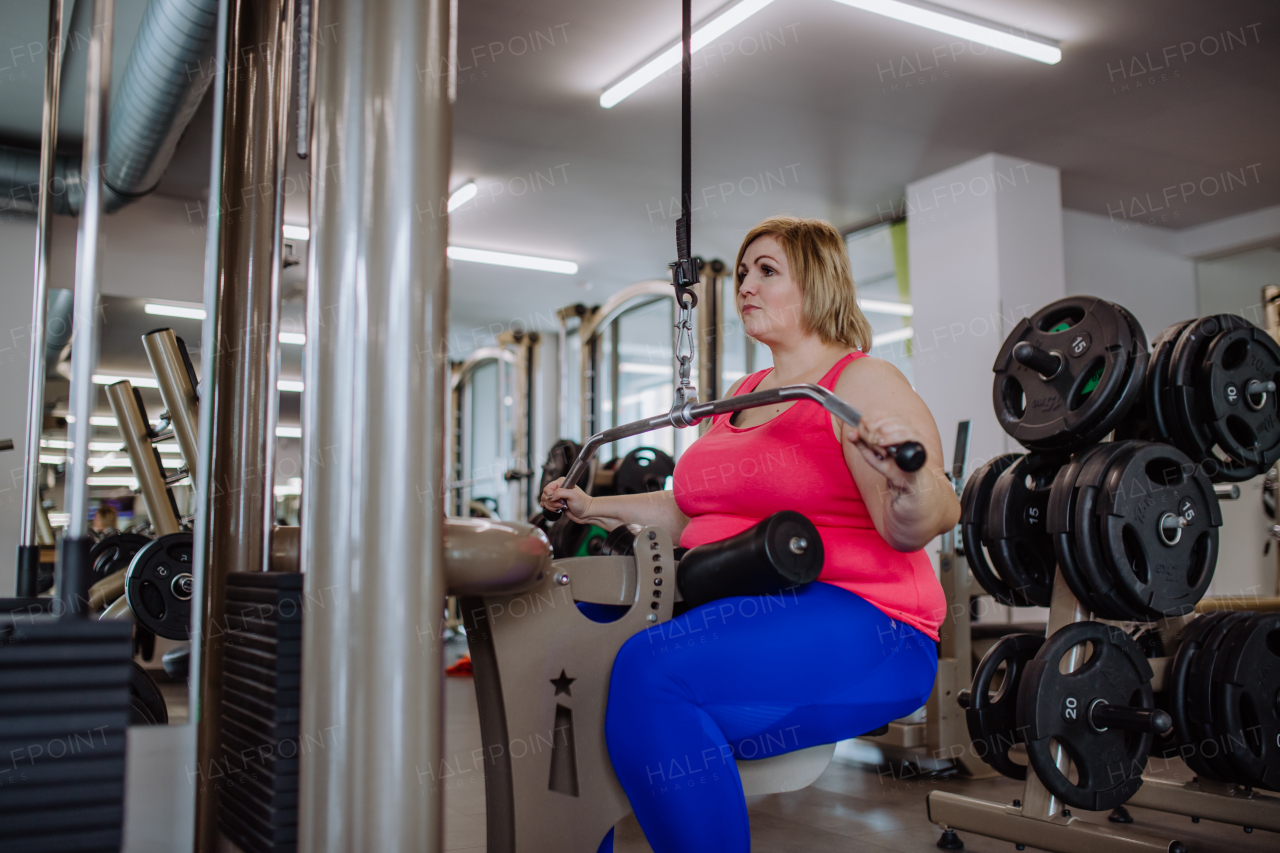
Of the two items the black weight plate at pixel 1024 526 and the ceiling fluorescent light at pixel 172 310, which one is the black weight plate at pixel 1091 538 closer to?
the black weight plate at pixel 1024 526

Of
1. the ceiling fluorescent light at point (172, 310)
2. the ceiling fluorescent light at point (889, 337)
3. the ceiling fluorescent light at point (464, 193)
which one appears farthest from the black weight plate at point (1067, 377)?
the ceiling fluorescent light at point (889, 337)

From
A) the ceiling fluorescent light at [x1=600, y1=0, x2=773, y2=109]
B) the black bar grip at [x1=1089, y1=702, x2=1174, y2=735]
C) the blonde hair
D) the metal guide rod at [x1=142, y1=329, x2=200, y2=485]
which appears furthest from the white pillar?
the metal guide rod at [x1=142, y1=329, x2=200, y2=485]

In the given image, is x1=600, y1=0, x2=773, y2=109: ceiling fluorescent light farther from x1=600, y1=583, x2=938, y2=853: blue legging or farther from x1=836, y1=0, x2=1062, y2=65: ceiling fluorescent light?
x1=600, y1=583, x2=938, y2=853: blue legging

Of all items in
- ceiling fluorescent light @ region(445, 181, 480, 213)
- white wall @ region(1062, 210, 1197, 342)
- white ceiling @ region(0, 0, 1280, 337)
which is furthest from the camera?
white wall @ region(1062, 210, 1197, 342)

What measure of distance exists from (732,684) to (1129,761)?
1.27 metres

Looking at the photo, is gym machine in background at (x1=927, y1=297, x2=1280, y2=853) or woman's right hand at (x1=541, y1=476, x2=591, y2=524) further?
gym machine in background at (x1=927, y1=297, x2=1280, y2=853)

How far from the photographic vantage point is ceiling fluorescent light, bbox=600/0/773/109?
396 cm

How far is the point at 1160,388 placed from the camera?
2.14 metres

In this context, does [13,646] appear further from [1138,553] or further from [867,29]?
[867,29]

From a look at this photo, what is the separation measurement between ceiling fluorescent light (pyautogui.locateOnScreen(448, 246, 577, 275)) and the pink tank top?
20.0 feet

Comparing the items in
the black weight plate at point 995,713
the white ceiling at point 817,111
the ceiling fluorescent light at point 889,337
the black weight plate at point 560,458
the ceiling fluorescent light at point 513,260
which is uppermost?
the white ceiling at point 817,111

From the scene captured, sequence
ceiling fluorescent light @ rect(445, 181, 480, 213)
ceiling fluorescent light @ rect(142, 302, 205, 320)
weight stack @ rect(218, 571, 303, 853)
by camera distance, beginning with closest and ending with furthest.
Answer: weight stack @ rect(218, 571, 303, 853)
ceiling fluorescent light @ rect(142, 302, 205, 320)
ceiling fluorescent light @ rect(445, 181, 480, 213)

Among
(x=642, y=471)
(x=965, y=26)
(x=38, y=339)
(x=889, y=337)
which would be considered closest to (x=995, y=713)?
(x=38, y=339)

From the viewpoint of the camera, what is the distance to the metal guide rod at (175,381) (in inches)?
110
